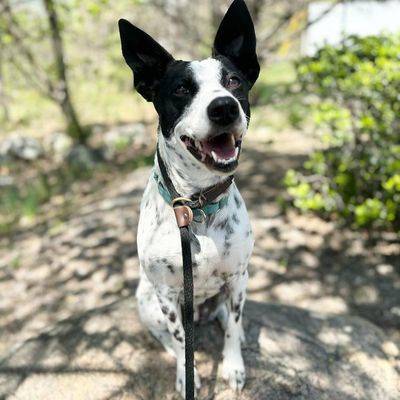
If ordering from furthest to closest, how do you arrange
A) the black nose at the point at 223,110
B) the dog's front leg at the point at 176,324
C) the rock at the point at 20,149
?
the rock at the point at 20,149 → the dog's front leg at the point at 176,324 → the black nose at the point at 223,110

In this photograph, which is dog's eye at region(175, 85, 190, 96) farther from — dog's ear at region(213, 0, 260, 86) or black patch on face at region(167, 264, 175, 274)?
black patch on face at region(167, 264, 175, 274)

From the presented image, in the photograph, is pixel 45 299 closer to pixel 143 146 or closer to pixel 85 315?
pixel 85 315

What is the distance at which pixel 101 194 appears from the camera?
22.9ft

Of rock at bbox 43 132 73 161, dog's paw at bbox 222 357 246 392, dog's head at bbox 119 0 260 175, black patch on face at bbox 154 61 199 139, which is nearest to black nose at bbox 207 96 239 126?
dog's head at bbox 119 0 260 175

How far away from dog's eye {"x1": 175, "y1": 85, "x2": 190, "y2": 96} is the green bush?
262 cm

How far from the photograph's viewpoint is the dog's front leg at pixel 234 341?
259cm

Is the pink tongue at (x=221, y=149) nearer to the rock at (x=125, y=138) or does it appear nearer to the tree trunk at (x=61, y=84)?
the tree trunk at (x=61, y=84)

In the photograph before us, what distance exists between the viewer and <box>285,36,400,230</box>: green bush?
13.8 ft

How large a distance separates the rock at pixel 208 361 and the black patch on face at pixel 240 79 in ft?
5.12

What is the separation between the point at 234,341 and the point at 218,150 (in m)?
1.30

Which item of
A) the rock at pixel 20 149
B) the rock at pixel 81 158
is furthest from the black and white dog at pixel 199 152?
the rock at pixel 20 149

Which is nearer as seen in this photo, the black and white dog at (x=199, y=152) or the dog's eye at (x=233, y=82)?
the black and white dog at (x=199, y=152)

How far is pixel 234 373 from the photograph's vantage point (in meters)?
2.66

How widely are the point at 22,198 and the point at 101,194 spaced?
4.72 ft
